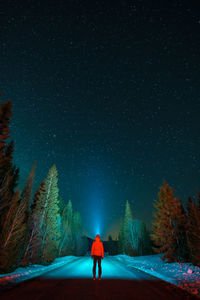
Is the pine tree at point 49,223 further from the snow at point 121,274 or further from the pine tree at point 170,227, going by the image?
the pine tree at point 170,227

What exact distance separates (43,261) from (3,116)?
1623cm

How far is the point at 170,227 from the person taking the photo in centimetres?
2144

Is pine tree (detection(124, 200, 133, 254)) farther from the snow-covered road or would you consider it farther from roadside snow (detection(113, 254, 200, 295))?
the snow-covered road

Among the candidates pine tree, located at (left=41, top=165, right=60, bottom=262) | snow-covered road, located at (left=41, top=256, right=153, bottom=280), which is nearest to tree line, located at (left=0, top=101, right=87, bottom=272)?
pine tree, located at (left=41, top=165, right=60, bottom=262)

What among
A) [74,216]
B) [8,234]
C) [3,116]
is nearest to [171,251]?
[8,234]

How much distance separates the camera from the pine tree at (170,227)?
2066 cm

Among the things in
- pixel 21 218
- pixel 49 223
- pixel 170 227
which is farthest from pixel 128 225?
pixel 21 218

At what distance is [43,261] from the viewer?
1970 cm

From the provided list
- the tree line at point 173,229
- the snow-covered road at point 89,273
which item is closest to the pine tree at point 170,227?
the tree line at point 173,229

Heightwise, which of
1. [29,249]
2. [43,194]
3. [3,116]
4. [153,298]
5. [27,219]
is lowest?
[153,298]

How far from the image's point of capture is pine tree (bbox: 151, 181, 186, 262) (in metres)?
20.7

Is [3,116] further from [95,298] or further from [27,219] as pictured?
[95,298]

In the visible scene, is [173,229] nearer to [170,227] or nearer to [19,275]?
[170,227]

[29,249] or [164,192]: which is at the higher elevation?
[164,192]
